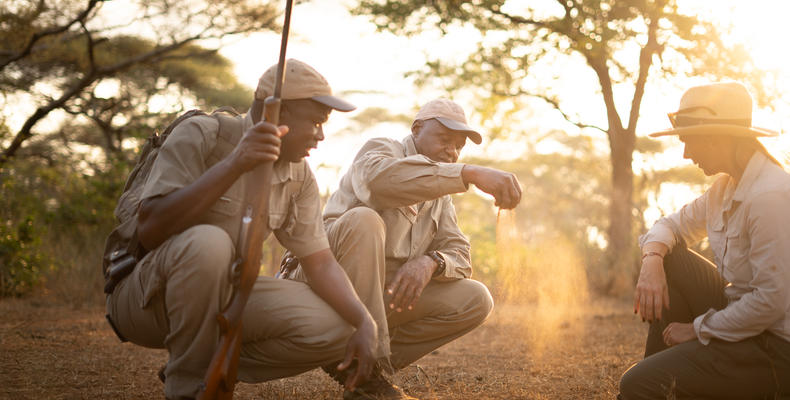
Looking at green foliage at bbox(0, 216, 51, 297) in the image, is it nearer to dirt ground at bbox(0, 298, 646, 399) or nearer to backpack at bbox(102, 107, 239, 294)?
dirt ground at bbox(0, 298, 646, 399)

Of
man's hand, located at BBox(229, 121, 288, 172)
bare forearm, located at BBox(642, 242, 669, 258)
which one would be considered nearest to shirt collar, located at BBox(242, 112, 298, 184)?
man's hand, located at BBox(229, 121, 288, 172)

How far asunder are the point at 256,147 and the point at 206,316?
0.60 metres

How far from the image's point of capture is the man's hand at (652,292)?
3.03 meters

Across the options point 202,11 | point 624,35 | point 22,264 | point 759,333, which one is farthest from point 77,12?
point 759,333

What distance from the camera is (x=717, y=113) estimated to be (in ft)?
9.37

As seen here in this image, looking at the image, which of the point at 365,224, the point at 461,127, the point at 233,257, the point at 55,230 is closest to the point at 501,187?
the point at 365,224

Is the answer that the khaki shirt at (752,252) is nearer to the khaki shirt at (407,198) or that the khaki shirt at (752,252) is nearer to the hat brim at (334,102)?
the khaki shirt at (407,198)

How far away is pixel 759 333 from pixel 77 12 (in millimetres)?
9901

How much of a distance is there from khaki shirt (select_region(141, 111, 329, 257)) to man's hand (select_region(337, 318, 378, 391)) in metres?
0.40

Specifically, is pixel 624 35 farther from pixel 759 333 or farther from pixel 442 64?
pixel 759 333

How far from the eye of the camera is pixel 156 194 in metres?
2.31

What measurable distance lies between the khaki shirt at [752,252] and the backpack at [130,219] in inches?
77.7

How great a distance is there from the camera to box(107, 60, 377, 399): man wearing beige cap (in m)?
2.33

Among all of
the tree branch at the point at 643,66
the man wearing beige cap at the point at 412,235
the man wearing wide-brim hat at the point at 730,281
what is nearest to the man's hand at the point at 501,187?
the man wearing beige cap at the point at 412,235
